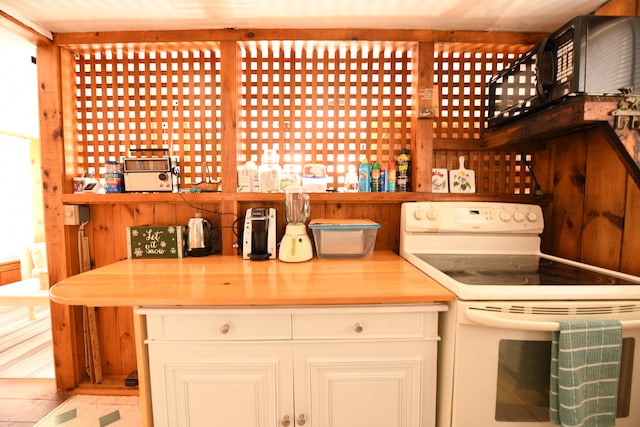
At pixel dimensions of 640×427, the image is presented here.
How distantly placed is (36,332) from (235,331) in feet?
10.1

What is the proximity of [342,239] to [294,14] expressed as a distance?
127cm

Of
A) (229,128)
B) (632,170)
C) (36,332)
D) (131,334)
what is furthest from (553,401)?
(36,332)

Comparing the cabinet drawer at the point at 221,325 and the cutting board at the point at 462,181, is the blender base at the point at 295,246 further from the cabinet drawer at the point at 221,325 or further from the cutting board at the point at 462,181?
the cutting board at the point at 462,181

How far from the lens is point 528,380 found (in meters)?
1.06

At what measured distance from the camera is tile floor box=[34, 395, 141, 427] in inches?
65.6

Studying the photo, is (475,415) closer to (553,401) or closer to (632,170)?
(553,401)

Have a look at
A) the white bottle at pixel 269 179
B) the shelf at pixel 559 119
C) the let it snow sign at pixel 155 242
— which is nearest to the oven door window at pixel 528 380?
the shelf at pixel 559 119

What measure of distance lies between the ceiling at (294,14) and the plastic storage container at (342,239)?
1.15 meters

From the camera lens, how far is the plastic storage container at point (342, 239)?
1.61 m

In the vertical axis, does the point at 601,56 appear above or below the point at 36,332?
above

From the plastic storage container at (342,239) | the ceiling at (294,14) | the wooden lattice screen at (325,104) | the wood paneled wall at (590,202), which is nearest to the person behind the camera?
the wood paneled wall at (590,202)

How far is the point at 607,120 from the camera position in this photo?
1170 millimetres

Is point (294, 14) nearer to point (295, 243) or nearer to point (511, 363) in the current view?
point (295, 243)

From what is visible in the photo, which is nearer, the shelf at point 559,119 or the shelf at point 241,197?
the shelf at point 559,119
